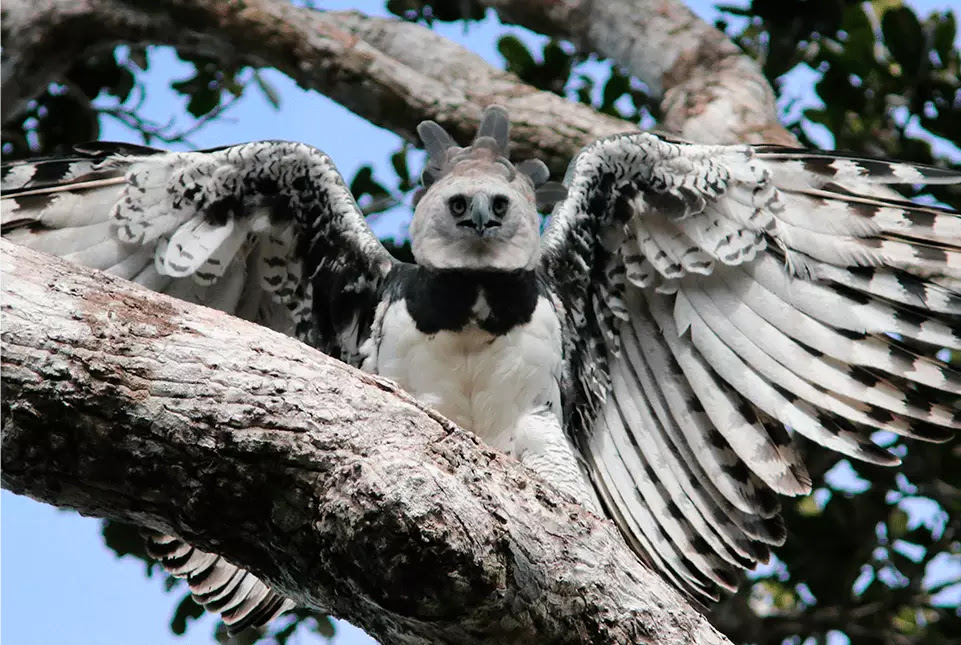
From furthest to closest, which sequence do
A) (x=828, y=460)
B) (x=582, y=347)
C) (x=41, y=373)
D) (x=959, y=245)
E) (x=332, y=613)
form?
(x=828, y=460) → (x=582, y=347) → (x=959, y=245) → (x=332, y=613) → (x=41, y=373)

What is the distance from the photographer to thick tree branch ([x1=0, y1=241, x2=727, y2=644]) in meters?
2.72

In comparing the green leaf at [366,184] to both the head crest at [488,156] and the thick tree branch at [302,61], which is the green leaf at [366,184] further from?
the head crest at [488,156]

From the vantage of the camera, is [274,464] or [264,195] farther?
[264,195]

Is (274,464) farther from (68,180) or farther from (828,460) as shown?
(828,460)

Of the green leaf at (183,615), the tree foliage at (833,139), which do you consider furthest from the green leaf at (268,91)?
the green leaf at (183,615)

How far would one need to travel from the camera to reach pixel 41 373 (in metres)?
2.71

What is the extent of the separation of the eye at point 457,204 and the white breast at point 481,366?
407 millimetres

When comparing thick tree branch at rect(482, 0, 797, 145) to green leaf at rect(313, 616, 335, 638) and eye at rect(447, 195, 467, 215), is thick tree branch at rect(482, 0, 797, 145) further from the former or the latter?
green leaf at rect(313, 616, 335, 638)

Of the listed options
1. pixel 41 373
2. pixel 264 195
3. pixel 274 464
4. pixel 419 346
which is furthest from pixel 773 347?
pixel 41 373

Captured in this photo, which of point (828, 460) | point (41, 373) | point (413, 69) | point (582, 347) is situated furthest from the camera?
point (413, 69)

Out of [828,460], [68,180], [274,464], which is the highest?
[274,464]

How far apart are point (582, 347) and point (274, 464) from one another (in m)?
2.17

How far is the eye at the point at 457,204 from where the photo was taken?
4.43 meters

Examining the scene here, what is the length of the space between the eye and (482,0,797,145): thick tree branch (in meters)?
1.56
